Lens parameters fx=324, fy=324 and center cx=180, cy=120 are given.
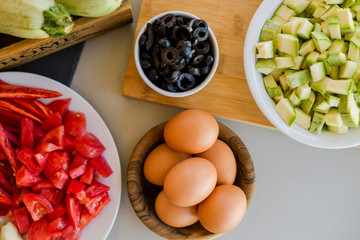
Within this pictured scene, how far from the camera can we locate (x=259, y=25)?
0.89 metres

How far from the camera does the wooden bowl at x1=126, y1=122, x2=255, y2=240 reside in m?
0.88

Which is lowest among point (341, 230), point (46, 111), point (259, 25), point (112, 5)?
point (341, 230)

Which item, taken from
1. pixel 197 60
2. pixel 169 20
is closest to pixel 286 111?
pixel 197 60

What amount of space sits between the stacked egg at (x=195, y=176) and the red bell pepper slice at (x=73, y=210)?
0.22 metres

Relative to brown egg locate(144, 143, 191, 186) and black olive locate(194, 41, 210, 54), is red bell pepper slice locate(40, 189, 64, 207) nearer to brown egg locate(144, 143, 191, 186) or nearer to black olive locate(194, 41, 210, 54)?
brown egg locate(144, 143, 191, 186)

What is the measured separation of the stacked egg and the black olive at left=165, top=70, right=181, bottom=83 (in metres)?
0.10

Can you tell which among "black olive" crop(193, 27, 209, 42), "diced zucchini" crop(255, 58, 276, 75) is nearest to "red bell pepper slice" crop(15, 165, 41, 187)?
"black olive" crop(193, 27, 209, 42)

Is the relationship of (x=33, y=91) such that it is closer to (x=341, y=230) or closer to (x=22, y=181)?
(x=22, y=181)

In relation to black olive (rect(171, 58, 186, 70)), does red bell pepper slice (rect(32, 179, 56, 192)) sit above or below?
below

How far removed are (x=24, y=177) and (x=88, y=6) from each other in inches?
19.3

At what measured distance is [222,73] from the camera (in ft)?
3.29

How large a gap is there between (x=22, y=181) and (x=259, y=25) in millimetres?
777

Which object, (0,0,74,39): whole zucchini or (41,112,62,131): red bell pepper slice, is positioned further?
(41,112,62,131): red bell pepper slice

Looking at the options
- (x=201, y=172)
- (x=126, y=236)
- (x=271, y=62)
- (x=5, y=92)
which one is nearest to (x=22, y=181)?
(x=5, y=92)
